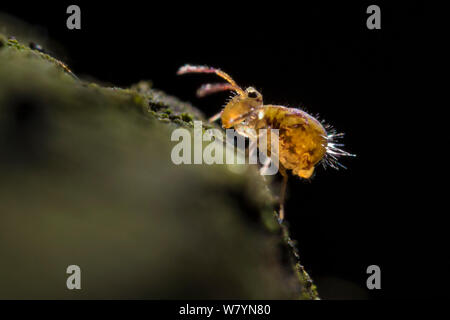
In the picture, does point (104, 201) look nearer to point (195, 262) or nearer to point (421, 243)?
point (195, 262)

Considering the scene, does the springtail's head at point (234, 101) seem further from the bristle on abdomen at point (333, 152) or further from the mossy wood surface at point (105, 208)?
the mossy wood surface at point (105, 208)

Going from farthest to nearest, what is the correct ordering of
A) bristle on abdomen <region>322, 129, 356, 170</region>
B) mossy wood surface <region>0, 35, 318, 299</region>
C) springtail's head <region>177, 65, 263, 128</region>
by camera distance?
bristle on abdomen <region>322, 129, 356, 170</region>, springtail's head <region>177, 65, 263, 128</region>, mossy wood surface <region>0, 35, 318, 299</region>

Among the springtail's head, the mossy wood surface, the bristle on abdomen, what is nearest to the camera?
the mossy wood surface

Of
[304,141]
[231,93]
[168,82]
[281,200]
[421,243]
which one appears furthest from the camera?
[168,82]

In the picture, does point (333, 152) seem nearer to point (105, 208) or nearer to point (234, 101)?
point (234, 101)

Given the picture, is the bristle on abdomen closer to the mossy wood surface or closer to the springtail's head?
the springtail's head

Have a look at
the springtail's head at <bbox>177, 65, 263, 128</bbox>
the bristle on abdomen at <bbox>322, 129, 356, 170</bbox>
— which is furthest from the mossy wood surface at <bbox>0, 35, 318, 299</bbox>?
the bristle on abdomen at <bbox>322, 129, 356, 170</bbox>

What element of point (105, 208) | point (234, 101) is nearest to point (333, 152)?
point (234, 101)

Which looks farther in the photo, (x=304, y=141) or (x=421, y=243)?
(x=421, y=243)

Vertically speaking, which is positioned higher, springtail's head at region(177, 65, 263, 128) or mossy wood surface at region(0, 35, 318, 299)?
springtail's head at region(177, 65, 263, 128)

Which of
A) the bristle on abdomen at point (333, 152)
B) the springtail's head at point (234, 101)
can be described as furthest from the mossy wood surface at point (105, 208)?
the bristle on abdomen at point (333, 152)
